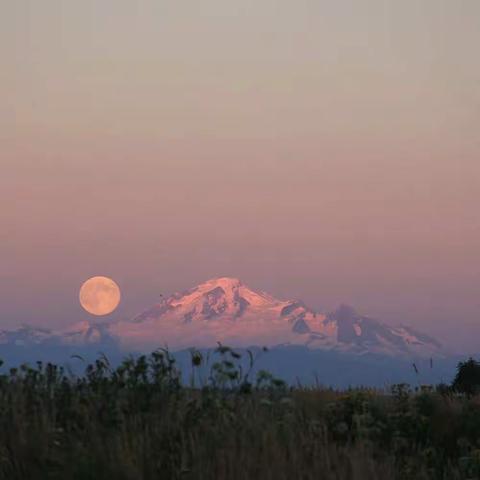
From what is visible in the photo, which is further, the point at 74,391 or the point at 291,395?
the point at 291,395

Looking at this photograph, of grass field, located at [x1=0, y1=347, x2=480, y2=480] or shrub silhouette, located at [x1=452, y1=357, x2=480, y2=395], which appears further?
shrub silhouette, located at [x1=452, y1=357, x2=480, y2=395]

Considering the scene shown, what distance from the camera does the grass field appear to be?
33.6 ft

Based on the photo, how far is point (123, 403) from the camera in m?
12.1

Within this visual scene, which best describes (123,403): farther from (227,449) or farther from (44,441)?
(227,449)

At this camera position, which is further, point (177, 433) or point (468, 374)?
point (468, 374)

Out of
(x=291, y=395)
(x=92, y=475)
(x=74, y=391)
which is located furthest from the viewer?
(x=291, y=395)

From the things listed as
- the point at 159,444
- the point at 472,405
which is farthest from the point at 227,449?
the point at 472,405

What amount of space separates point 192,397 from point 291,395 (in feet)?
15.3

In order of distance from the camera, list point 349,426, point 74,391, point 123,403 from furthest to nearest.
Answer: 1. point 349,426
2. point 74,391
3. point 123,403

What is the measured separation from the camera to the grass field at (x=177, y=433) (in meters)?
10.2

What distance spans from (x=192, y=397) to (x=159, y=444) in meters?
1.74

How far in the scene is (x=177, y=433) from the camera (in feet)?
36.1

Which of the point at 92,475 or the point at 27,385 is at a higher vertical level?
the point at 27,385

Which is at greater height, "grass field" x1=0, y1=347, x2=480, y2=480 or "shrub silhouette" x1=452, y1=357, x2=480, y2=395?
"shrub silhouette" x1=452, y1=357, x2=480, y2=395
